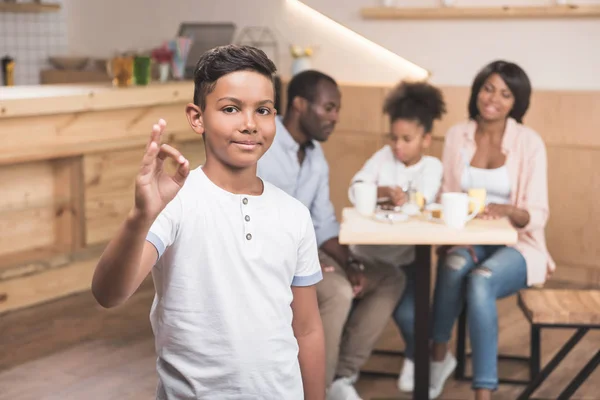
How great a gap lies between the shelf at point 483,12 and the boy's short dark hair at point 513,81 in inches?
53.6

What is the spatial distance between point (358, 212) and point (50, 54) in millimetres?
3686

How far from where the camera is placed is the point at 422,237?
2.57 metres

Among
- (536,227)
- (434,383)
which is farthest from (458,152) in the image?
(434,383)

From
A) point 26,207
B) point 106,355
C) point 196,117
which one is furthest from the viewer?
point 26,207

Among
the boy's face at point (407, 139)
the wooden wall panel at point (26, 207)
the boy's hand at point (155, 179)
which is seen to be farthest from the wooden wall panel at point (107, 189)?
the boy's hand at point (155, 179)

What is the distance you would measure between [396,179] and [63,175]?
5.74 ft

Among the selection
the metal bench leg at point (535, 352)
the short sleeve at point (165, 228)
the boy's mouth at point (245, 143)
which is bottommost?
the metal bench leg at point (535, 352)

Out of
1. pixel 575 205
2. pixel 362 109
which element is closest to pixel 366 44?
pixel 362 109

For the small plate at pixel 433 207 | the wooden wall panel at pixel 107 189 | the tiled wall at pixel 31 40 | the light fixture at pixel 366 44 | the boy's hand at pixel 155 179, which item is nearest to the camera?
the boy's hand at pixel 155 179

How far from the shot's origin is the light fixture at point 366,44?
15.8ft

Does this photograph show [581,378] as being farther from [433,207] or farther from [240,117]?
[240,117]

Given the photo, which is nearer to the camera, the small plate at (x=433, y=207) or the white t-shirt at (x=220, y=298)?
the white t-shirt at (x=220, y=298)

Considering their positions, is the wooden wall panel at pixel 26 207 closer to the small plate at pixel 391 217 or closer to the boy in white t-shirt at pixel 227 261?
the small plate at pixel 391 217

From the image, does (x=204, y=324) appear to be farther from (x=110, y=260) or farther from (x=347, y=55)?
(x=347, y=55)
